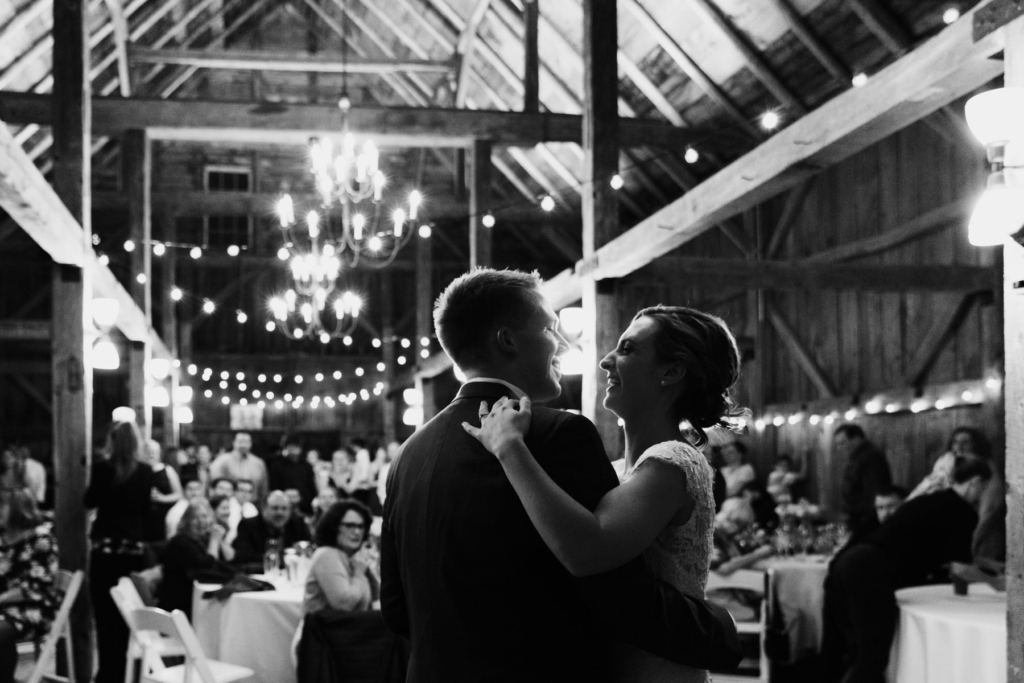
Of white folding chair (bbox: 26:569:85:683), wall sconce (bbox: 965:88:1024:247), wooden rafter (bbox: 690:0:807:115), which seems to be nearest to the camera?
wall sconce (bbox: 965:88:1024:247)

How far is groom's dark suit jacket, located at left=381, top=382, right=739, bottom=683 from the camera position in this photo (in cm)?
149

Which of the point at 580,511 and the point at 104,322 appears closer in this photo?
the point at 580,511

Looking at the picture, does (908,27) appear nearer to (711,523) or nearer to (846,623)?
(846,623)

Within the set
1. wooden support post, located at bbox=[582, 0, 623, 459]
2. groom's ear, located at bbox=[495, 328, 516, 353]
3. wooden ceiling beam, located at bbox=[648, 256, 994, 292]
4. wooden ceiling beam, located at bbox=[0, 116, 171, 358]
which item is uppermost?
wooden support post, located at bbox=[582, 0, 623, 459]

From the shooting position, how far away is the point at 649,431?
6.03 ft

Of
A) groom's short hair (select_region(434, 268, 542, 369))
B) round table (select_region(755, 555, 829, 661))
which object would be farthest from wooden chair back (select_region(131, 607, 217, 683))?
round table (select_region(755, 555, 829, 661))

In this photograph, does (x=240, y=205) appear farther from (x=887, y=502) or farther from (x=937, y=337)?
(x=887, y=502)

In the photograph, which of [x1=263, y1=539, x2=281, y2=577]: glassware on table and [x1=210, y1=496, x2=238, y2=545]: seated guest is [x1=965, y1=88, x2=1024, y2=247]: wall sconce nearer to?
[x1=263, y1=539, x2=281, y2=577]: glassware on table

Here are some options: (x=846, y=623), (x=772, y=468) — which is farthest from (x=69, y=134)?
(x=772, y=468)

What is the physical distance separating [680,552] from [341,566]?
11.3 feet

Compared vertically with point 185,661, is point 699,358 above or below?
above

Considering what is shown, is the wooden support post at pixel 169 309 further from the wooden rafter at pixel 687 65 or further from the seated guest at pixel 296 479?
the wooden rafter at pixel 687 65

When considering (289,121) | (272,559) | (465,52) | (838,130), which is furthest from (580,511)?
(465,52)

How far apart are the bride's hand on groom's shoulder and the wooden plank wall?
5867 millimetres
